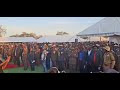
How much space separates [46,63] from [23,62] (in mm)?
490

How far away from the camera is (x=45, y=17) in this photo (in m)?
27.2

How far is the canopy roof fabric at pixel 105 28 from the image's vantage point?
27172 millimetres

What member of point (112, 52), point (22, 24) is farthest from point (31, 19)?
point (112, 52)

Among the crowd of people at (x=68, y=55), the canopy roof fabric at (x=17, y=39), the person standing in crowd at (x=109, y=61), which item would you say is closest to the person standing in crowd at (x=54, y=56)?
the crowd of people at (x=68, y=55)

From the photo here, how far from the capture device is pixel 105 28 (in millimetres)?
27250

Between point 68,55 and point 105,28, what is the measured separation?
0.97 metres

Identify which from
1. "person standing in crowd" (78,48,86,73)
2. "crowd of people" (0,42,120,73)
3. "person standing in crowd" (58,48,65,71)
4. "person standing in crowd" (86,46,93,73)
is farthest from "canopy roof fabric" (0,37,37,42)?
"person standing in crowd" (86,46,93,73)

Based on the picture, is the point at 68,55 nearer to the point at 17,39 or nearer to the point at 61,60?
the point at 61,60

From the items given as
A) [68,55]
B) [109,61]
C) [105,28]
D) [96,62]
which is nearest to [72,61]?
[68,55]

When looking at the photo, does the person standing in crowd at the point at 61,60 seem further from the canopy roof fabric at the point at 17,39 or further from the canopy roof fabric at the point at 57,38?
the canopy roof fabric at the point at 17,39

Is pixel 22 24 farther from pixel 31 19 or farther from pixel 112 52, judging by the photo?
pixel 112 52
